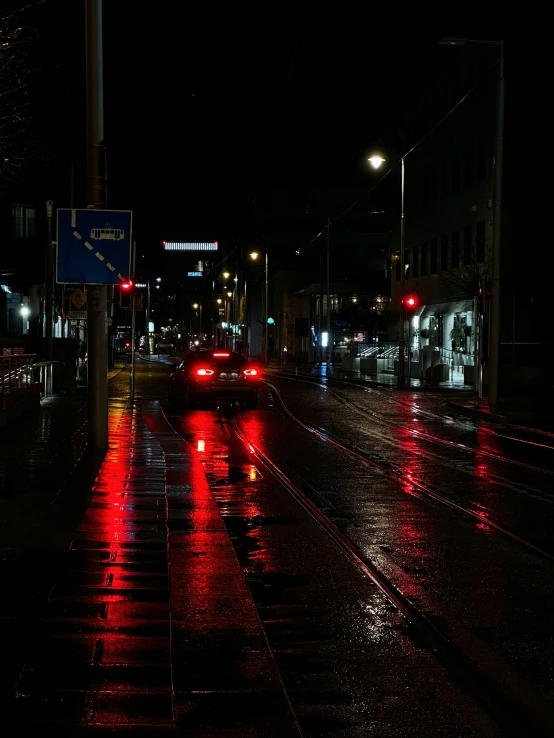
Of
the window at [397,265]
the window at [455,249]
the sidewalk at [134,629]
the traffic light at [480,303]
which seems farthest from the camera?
the window at [397,265]

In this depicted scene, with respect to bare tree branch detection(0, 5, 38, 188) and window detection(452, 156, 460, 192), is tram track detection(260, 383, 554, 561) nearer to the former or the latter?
bare tree branch detection(0, 5, 38, 188)

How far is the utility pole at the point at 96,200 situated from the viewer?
13.7m

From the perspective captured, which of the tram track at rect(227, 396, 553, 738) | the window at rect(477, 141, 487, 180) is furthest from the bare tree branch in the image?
the window at rect(477, 141, 487, 180)

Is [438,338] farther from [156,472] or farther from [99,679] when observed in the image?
[99,679]

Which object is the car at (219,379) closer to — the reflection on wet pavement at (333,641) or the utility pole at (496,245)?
the utility pole at (496,245)

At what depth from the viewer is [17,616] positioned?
6.18 metres

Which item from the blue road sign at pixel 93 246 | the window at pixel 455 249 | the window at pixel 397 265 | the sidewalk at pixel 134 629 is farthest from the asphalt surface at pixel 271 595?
the window at pixel 397 265

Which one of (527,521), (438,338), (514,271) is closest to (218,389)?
(527,521)

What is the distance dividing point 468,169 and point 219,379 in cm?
2760

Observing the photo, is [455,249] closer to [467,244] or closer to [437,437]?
[467,244]

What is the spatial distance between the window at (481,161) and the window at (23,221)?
23.8 metres

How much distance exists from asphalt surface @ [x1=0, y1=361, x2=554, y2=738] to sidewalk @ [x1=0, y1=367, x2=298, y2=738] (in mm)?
16

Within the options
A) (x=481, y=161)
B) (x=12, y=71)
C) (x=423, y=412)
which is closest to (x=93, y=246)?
(x=12, y=71)

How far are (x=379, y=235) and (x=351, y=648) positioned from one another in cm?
9613
